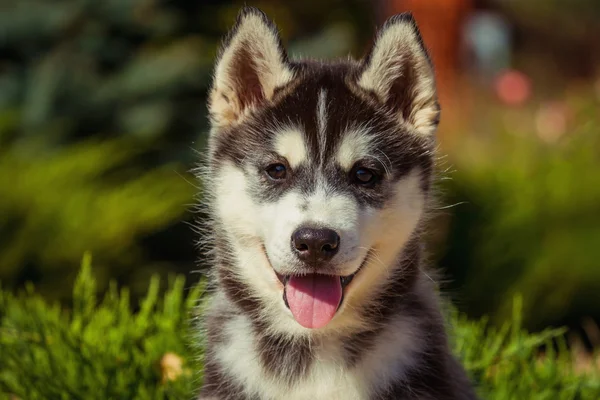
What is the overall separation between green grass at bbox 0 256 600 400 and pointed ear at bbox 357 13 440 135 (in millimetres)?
1194

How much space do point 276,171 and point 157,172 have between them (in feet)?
14.9

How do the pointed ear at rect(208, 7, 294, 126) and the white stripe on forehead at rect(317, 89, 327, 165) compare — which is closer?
the white stripe on forehead at rect(317, 89, 327, 165)

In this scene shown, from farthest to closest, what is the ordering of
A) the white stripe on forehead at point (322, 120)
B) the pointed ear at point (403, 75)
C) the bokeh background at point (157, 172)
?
the bokeh background at point (157, 172) → the pointed ear at point (403, 75) → the white stripe on forehead at point (322, 120)

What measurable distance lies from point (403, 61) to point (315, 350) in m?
1.22

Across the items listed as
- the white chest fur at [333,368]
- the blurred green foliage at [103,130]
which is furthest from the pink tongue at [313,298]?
the blurred green foliage at [103,130]

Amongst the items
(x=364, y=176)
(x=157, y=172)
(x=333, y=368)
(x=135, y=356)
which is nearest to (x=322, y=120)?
(x=364, y=176)

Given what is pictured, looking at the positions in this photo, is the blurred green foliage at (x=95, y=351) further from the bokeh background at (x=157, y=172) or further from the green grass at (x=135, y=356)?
the bokeh background at (x=157, y=172)

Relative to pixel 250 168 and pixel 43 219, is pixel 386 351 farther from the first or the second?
pixel 43 219

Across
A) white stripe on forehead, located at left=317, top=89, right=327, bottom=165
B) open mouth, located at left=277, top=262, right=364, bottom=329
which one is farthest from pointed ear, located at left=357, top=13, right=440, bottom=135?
open mouth, located at left=277, top=262, right=364, bottom=329

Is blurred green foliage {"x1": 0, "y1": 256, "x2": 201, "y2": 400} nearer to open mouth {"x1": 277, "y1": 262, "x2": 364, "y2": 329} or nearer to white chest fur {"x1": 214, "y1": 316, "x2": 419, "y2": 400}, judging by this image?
white chest fur {"x1": 214, "y1": 316, "x2": 419, "y2": 400}

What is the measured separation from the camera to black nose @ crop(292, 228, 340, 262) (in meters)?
3.13

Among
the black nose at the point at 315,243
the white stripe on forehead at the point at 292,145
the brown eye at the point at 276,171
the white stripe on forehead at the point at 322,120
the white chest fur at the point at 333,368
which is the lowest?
the white chest fur at the point at 333,368

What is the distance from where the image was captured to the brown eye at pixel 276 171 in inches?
138

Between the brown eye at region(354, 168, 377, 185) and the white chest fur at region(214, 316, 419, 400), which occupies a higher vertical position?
the brown eye at region(354, 168, 377, 185)
